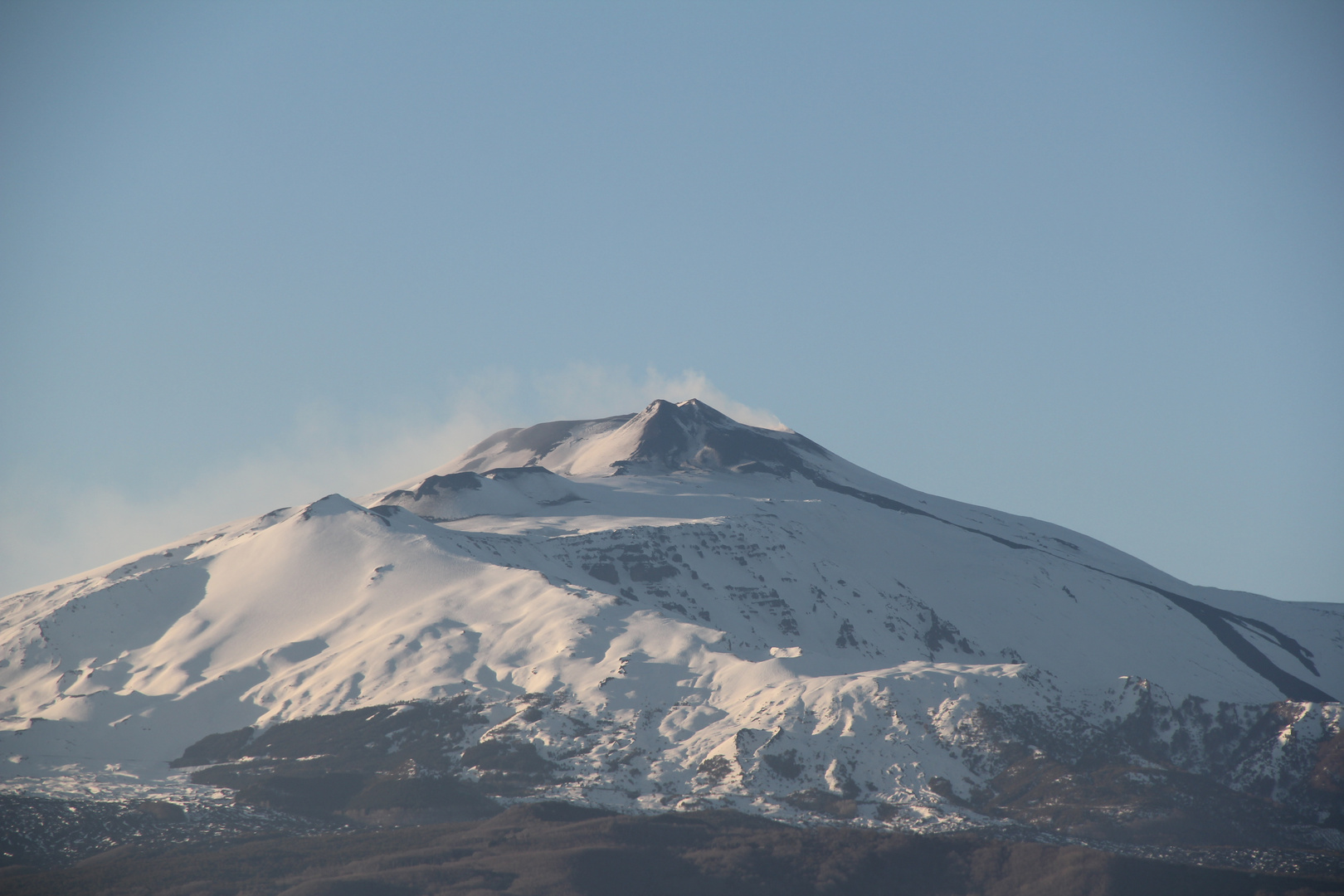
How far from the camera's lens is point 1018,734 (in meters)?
145

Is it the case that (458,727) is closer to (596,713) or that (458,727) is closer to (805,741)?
(596,713)

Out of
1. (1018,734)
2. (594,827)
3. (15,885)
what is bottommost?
(15,885)

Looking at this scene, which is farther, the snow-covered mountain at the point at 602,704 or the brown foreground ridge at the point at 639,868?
the snow-covered mountain at the point at 602,704

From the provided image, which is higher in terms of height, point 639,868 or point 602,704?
point 602,704

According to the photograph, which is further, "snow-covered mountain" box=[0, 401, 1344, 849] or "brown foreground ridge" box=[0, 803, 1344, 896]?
"snow-covered mountain" box=[0, 401, 1344, 849]

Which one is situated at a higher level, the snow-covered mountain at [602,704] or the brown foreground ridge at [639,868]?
the snow-covered mountain at [602,704]

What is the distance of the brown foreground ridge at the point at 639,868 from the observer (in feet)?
Result: 358

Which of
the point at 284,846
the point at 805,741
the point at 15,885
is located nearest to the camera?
the point at 15,885

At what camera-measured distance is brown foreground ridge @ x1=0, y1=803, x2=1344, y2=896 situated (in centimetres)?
A: 10900

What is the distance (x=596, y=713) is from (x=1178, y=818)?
5966cm

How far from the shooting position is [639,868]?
113125 millimetres

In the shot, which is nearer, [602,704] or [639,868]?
[639,868]

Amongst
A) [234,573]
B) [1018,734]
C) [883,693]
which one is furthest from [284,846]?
[234,573]

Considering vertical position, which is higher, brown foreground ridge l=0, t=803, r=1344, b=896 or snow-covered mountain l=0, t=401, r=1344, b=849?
snow-covered mountain l=0, t=401, r=1344, b=849
